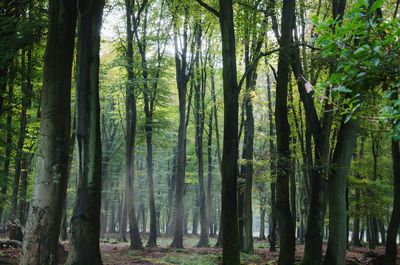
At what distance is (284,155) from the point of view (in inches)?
424

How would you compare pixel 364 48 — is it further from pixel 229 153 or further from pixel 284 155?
pixel 284 155

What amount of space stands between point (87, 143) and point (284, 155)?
5416 mm

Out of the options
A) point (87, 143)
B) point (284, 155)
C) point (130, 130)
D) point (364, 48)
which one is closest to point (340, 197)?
point (284, 155)

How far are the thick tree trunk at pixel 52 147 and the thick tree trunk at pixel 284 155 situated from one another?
5.99m

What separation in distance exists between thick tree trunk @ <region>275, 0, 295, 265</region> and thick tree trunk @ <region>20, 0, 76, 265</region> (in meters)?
5.99

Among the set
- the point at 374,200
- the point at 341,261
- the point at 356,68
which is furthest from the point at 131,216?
the point at 356,68

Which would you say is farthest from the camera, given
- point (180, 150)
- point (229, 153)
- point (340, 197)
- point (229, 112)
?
point (180, 150)

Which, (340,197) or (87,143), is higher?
(87,143)

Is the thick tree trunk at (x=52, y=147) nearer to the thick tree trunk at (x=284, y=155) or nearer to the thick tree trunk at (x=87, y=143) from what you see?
the thick tree trunk at (x=87, y=143)

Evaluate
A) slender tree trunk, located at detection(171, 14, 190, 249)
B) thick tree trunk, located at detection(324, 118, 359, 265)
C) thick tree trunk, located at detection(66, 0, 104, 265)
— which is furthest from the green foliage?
slender tree trunk, located at detection(171, 14, 190, 249)

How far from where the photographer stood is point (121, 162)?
37.8m

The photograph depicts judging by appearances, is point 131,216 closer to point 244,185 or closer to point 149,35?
point 244,185

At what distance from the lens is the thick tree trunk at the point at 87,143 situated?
812 centimetres

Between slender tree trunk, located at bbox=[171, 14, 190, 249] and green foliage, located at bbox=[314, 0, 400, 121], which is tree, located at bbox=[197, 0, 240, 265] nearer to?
green foliage, located at bbox=[314, 0, 400, 121]
